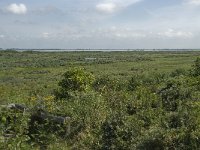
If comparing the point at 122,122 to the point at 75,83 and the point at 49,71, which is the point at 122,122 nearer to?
the point at 75,83

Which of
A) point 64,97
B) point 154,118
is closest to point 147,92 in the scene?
point 154,118

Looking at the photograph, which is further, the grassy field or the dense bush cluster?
the grassy field

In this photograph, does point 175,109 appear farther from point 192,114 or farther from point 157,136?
point 157,136

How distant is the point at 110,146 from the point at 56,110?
3.14m

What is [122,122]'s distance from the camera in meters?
10.6

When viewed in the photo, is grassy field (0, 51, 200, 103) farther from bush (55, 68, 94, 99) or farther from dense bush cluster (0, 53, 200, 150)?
dense bush cluster (0, 53, 200, 150)

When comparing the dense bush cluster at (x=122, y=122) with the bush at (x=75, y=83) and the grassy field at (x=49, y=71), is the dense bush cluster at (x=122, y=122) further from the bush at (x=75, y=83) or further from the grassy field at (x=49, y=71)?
the grassy field at (x=49, y=71)

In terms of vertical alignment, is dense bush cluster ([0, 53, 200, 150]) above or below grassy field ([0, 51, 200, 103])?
above

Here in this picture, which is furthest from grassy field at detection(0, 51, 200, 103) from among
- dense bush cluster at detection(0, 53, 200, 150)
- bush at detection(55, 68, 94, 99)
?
dense bush cluster at detection(0, 53, 200, 150)

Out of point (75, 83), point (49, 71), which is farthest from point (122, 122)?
point (49, 71)

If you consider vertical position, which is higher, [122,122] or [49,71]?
[122,122]

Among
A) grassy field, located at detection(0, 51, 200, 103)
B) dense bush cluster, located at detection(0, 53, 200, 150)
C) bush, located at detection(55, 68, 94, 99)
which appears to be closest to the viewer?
dense bush cluster, located at detection(0, 53, 200, 150)

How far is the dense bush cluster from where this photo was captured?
906 cm

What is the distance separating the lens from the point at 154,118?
10.9 metres
